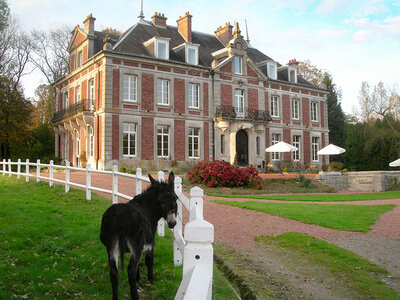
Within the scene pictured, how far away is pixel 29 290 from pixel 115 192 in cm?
456

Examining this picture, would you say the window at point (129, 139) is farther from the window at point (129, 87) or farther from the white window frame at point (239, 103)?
the white window frame at point (239, 103)

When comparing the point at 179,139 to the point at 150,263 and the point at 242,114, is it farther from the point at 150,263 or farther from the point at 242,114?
the point at 150,263

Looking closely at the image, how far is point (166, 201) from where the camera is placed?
4301 mm

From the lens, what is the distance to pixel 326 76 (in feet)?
137

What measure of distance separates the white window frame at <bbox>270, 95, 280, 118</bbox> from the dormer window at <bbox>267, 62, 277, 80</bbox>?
5.52 ft

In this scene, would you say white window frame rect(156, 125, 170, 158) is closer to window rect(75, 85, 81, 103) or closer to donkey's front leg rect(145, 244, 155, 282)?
window rect(75, 85, 81, 103)

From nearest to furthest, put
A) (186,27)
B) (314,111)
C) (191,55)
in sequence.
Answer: (191,55) < (186,27) < (314,111)

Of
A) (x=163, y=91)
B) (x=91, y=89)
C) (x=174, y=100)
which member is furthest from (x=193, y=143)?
(x=91, y=89)

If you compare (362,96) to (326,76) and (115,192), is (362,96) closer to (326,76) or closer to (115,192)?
(326,76)

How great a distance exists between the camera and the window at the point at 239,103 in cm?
2947

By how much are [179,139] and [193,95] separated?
340cm

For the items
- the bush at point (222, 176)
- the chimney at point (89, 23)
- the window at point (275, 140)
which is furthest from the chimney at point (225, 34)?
the bush at point (222, 176)

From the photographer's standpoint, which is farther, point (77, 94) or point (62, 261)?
point (77, 94)

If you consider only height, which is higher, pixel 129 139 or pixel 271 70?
pixel 271 70
